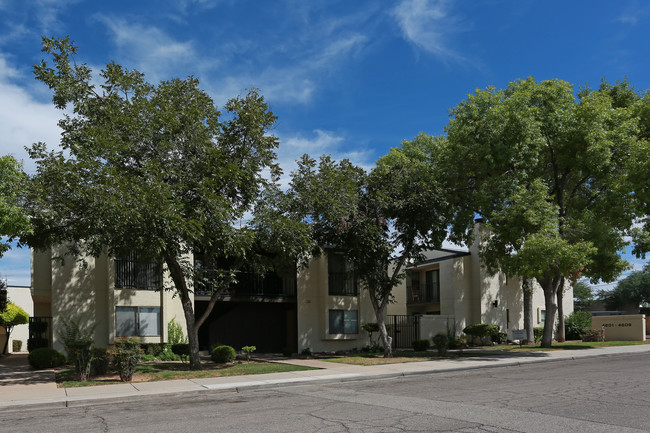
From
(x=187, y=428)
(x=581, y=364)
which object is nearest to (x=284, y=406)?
(x=187, y=428)

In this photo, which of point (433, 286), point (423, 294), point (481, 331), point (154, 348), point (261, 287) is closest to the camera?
point (154, 348)

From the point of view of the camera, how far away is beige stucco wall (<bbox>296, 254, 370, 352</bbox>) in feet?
95.7

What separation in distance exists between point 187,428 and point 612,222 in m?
24.2

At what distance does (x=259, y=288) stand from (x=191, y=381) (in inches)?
483

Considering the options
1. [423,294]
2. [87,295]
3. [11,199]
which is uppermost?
[11,199]

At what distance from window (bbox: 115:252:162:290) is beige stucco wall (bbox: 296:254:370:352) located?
7558 millimetres

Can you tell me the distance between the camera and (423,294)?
3919cm

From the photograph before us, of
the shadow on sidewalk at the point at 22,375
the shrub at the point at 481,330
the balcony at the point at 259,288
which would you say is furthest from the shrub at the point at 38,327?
the shrub at the point at 481,330

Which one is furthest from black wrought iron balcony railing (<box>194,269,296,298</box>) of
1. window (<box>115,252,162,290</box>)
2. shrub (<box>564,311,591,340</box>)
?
shrub (<box>564,311,591,340</box>)

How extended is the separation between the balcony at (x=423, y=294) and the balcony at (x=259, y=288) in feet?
39.7

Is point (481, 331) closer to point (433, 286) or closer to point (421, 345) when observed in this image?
point (433, 286)

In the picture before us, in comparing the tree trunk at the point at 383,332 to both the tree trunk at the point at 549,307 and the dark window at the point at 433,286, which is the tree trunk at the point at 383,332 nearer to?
the tree trunk at the point at 549,307

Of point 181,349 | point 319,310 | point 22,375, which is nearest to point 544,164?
point 319,310

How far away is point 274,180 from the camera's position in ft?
70.0
